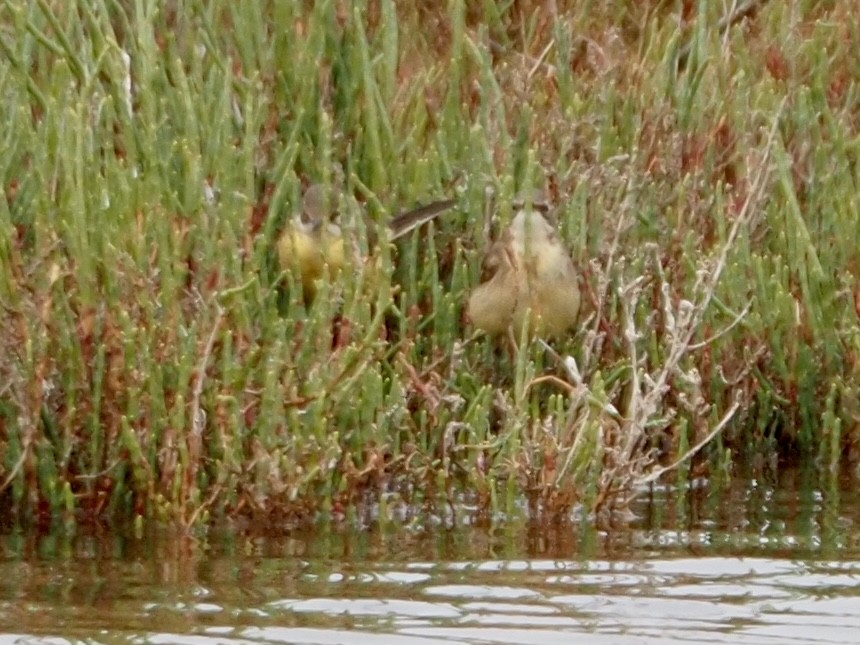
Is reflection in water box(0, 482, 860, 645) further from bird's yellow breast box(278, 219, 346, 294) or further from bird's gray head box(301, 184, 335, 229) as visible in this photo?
bird's gray head box(301, 184, 335, 229)

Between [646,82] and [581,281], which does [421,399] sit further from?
[646,82]

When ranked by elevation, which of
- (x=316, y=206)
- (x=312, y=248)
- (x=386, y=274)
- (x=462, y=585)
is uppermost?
(x=316, y=206)

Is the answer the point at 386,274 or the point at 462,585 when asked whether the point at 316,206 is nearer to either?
the point at 386,274

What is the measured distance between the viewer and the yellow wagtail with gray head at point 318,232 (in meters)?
5.89

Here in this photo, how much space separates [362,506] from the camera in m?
5.32

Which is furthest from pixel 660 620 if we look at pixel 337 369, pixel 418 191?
pixel 418 191

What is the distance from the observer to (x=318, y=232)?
5.92 meters

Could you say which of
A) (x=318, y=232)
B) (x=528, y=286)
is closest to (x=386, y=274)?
(x=528, y=286)

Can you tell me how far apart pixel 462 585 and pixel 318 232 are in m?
1.72

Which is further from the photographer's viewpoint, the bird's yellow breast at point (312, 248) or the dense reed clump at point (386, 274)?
the bird's yellow breast at point (312, 248)

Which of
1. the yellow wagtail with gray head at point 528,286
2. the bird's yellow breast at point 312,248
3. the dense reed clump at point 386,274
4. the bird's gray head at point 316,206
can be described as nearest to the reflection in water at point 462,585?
the dense reed clump at point 386,274

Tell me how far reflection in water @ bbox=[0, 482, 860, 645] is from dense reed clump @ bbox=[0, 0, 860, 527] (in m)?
0.21

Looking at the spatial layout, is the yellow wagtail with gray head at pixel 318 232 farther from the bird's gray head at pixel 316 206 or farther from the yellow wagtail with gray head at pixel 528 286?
the yellow wagtail with gray head at pixel 528 286

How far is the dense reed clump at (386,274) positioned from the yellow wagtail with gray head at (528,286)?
113mm
